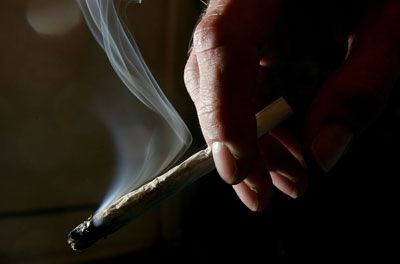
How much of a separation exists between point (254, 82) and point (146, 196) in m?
Result: 0.30

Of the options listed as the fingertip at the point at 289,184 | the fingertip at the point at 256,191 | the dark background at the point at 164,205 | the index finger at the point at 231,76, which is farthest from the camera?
the dark background at the point at 164,205

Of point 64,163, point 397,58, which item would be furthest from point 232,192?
point 397,58

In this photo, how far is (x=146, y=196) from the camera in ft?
2.28

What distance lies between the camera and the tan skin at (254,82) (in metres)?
0.60

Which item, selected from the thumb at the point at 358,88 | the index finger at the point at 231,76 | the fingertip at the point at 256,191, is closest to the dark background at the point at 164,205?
the fingertip at the point at 256,191

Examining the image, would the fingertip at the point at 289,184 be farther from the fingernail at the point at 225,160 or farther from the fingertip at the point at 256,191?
the fingernail at the point at 225,160

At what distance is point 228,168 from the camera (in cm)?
63

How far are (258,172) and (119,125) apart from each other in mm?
1526

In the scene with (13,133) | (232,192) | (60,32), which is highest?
(60,32)

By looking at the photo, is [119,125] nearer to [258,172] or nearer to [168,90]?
[168,90]

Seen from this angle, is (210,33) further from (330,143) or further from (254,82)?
(330,143)

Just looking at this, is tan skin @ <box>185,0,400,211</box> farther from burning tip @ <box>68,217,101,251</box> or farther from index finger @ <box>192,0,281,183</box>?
burning tip @ <box>68,217,101,251</box>

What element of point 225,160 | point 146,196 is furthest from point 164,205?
point 225,160

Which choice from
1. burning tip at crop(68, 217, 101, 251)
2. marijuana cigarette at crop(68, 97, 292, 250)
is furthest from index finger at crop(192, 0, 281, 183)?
burning tip at crop(68, 217, 101, 251)
